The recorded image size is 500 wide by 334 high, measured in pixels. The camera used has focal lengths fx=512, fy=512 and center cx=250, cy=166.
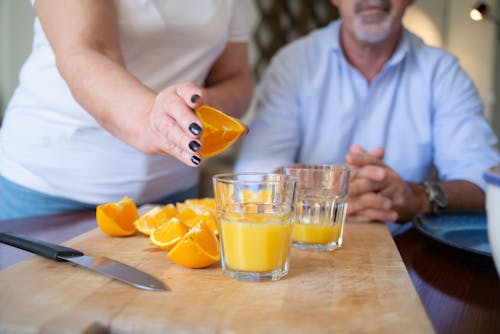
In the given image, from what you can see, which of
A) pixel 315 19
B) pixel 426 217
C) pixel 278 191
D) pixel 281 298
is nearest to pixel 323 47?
pixel 426 217

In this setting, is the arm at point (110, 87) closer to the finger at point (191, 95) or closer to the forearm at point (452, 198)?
the finger at point (191, 95)

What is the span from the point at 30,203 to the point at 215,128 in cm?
54

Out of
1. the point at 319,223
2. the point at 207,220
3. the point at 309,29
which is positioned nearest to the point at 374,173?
the point at 319,223

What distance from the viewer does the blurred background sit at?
106 inches

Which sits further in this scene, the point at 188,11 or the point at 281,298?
the point at 188,11

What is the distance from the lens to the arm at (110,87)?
577 millimetres

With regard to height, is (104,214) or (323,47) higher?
(323,47)

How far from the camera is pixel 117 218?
28.6 inches

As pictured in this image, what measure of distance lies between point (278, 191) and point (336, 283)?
0.43 ft

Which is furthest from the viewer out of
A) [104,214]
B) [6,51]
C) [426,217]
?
[6,51]

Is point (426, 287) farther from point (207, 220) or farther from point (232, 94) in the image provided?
point (232, 94)

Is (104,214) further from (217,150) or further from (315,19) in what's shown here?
(315,19)

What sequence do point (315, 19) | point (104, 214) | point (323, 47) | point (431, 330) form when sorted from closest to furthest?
point (431, 330) → point (104, 214) → point (323, 47) → point (315, 19)

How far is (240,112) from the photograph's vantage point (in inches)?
40.8
